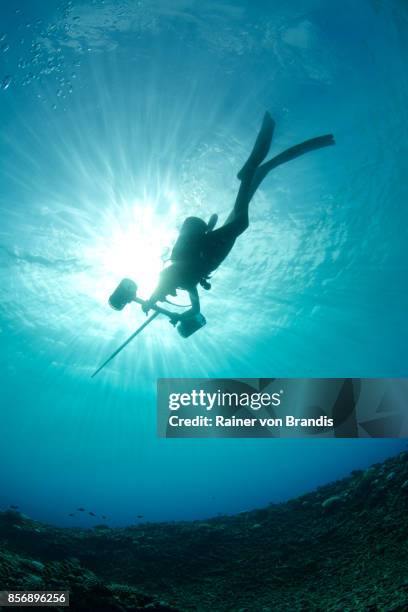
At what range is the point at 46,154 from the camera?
507 inches

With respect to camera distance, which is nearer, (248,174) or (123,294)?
(123,294)

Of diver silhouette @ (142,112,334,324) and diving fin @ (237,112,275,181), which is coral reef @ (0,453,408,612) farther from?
diving fin @ (237,112,275,181)

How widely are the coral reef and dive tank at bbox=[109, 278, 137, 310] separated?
4018mm

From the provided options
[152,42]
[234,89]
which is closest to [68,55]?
[152,42]

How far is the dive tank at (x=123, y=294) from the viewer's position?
5.64m

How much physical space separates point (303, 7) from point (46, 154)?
10.8 meters

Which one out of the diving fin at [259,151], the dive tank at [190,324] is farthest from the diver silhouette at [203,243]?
the dive tank at [190,324]

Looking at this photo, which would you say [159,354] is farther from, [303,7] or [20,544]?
[303,7]

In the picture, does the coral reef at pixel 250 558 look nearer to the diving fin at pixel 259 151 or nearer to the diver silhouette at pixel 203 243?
the diver silhouette at pixel 203 243

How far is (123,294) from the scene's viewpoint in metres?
5.68

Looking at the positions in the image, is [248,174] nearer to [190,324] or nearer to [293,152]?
[293,152]

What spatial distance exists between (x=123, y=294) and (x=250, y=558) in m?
6.92

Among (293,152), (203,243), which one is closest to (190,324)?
(203,243)

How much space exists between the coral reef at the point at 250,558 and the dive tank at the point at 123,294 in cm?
402
